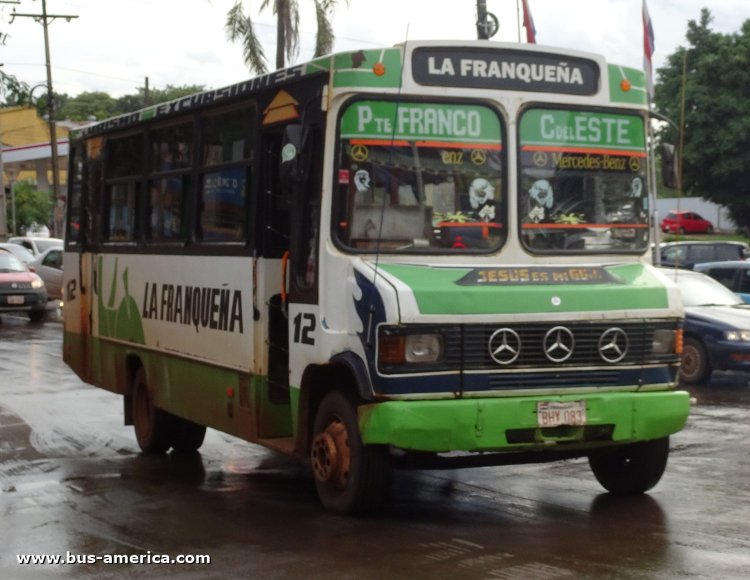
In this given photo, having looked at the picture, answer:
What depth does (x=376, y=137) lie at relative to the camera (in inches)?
332

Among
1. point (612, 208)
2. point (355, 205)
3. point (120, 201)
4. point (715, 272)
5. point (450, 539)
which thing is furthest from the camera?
point (715, 272)

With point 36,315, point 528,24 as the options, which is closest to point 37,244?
point 36,315

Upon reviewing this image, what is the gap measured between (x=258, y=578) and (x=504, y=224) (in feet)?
9.53

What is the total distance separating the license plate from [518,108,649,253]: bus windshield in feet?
3.46

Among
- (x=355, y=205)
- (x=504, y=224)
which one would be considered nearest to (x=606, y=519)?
(x=504, y=224)

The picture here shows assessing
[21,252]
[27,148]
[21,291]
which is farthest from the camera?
[27,148]

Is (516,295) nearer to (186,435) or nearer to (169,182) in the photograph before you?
(169,182)

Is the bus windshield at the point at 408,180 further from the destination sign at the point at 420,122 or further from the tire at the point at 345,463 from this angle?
the tire at the point at 345,463

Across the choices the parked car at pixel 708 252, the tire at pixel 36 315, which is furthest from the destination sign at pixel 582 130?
the tire at pixel 36 315

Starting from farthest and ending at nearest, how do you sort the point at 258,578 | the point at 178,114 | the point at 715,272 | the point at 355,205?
the point at 715,272
the point at 178,114
the point at 355,205
the point at 258,578

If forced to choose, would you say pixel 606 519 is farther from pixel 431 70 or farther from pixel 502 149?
pixel 431 70

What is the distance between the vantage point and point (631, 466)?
30.7ft

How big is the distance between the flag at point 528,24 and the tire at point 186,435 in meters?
10.3

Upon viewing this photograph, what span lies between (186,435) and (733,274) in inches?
488
